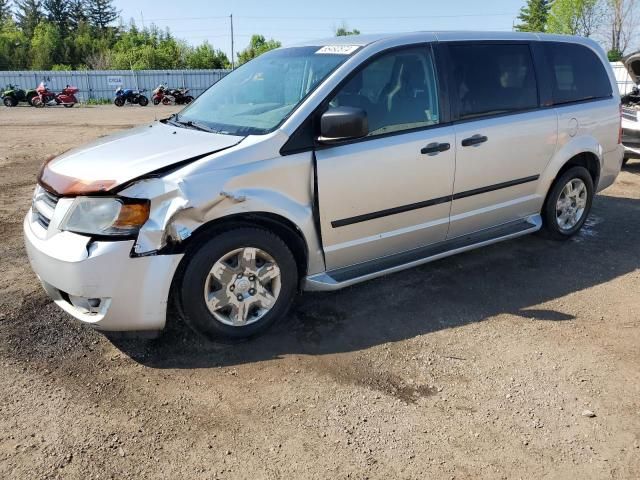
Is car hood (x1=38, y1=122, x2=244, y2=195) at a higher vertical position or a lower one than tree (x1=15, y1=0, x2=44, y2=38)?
lower

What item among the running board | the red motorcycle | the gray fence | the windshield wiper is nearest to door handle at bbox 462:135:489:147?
the running board

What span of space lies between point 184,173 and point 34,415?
4.80ft

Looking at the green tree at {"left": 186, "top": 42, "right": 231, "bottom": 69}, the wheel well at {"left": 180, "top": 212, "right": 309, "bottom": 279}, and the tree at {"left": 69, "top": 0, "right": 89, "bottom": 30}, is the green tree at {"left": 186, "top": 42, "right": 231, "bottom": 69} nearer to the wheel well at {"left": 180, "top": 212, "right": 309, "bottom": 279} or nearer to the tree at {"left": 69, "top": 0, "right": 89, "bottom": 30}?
the tree at {"left": 69, "top": 0, "right": 89, "bottom": 30}

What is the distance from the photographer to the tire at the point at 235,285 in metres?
3.18

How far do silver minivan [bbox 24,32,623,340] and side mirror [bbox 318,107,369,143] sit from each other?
0.01 metres

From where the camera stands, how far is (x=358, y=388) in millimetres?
3014

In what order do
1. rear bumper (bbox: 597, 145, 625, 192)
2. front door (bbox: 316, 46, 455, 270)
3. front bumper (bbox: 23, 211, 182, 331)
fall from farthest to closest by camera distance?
rear bumper (bbox: 597, 145, 625, 192)
front door (bbox: 316, 46, 455, 270)
front bumper (bbox: 23, 211, 182, 331)

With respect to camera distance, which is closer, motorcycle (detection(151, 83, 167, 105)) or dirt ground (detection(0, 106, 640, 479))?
dirt ground (detection(0, 106, 640, 479))

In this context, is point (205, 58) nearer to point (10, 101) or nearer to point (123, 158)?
point (10, 101)

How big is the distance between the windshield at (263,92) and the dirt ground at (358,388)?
136cm

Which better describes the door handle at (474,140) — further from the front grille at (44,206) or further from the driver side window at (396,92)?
the front grille at (44,206)

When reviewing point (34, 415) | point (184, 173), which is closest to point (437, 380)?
point (184, 173)

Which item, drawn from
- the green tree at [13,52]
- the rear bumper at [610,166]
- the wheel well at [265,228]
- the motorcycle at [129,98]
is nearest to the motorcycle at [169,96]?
the motorcycle at [129,98]

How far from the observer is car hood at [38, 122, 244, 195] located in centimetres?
306
